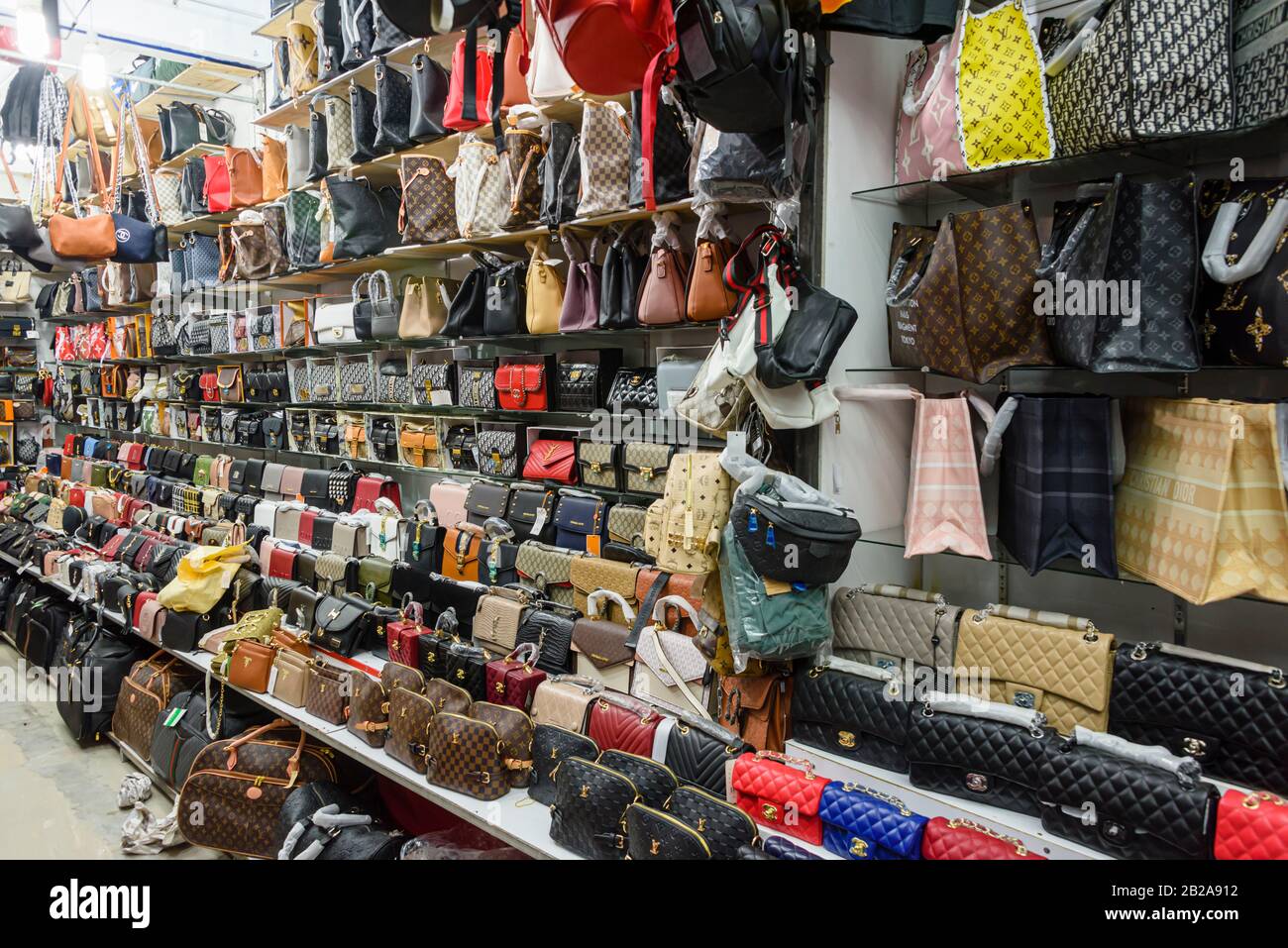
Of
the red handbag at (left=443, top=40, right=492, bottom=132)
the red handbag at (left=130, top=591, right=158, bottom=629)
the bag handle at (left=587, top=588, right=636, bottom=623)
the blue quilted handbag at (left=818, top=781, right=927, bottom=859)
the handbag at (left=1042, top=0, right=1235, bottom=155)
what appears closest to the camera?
the handbag at (left=1042, top=0, right=1235, bottom=155)

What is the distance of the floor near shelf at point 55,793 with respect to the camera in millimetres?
3963

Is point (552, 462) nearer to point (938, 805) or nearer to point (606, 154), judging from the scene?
point (606, 154)

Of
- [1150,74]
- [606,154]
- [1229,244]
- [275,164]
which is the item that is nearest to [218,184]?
[275,164]

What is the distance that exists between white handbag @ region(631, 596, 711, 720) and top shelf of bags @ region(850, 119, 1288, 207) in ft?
5.08

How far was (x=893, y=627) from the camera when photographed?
250cm

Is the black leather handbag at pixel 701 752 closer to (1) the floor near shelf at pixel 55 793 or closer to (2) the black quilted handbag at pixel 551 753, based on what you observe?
(2) the black quilted handbag at pixel 551 753

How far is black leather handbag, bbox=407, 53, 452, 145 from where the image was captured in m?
4.26

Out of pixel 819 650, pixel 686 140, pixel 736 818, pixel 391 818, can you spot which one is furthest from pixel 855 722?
pixel 391 818

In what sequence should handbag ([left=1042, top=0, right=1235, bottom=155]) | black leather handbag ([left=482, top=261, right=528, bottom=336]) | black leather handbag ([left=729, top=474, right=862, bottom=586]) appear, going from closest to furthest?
1. handbag ([left=1042, top=0, right=1235, bottom=155])
2. black leather handbag ([left=729, top=474, right=862, bottom=586])
3. black leather handbag ([left=482, top=261, right=528, bottom=336])

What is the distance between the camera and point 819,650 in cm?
250

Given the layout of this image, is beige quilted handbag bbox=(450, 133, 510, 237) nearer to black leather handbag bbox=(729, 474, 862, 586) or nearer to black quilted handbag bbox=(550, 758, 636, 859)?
black leather handbag bbox=(729, 474, 862, 586)

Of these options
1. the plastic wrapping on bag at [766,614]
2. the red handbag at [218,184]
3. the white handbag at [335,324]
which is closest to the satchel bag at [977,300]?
the plastic wrapping on bag at [766,614]

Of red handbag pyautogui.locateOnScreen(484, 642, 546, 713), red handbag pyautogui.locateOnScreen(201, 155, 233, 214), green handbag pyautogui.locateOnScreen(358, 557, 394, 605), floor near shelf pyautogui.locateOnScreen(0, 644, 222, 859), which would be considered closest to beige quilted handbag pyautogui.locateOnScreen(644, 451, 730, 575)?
red handbag pyautogui.locateOnScreen(484, 642, 546, 713)
